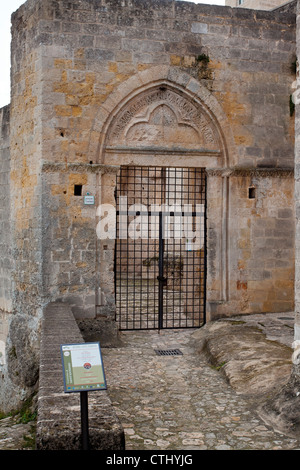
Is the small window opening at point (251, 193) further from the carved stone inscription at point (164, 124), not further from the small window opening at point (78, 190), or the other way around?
the small window opening at point (78, 190)

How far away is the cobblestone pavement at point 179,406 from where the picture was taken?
4070 mm

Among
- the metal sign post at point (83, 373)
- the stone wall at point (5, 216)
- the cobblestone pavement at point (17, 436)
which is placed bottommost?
the cobblestone pavement at point (17, 436)

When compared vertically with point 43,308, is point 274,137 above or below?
above

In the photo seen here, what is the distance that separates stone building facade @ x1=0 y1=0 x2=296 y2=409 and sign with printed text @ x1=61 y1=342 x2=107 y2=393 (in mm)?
4043

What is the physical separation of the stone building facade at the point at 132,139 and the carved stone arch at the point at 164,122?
20 millimetres

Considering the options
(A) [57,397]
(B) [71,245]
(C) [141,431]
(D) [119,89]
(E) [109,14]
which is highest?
(E) [109,14]

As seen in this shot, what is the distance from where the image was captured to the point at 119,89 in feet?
24.0

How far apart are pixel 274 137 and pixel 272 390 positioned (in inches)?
178

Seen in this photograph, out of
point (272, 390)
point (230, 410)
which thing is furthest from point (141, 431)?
point (272, 390)

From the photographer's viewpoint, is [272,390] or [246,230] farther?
[246,230]

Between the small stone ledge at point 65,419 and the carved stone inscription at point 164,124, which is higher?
the carved stone inscription at point 164,124

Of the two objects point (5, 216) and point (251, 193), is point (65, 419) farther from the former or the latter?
point (5, 216)

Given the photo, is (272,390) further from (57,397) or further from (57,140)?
(57,140)

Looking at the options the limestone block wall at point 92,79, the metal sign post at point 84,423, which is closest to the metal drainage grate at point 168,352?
the limestone block wall at point 92,79
